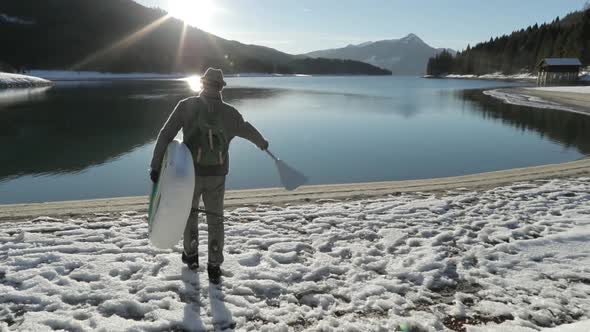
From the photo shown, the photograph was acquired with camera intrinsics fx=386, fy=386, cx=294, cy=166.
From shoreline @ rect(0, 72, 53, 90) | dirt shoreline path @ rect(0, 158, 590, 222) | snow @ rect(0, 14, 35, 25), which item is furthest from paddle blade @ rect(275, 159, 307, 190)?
snow @ rect(0, 14, 35, 25)

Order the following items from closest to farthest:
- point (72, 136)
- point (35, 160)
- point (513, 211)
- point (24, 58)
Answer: point (513, 211), point (35, 160), point (72, 136), point (24, 58)

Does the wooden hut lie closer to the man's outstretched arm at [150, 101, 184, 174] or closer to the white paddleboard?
the man's outstretched arm at [150, 101, 184, 174]

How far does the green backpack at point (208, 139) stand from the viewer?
429 cm

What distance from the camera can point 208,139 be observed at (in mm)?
4344

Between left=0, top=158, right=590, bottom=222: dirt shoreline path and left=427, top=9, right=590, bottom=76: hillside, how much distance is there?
114 metres

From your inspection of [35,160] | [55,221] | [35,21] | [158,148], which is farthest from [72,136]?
[35,21]

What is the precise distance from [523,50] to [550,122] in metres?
130

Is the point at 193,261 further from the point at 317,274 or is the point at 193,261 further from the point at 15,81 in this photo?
the point at 15,81

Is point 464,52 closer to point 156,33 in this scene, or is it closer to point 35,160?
point 156,33

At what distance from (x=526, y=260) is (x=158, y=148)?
489 cm

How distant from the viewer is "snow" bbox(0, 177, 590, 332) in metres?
3.87

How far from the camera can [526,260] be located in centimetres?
511

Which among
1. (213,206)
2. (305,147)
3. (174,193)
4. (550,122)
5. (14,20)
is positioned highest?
(14,20)

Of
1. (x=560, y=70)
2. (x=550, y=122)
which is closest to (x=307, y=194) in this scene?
(x=550, y=122)
